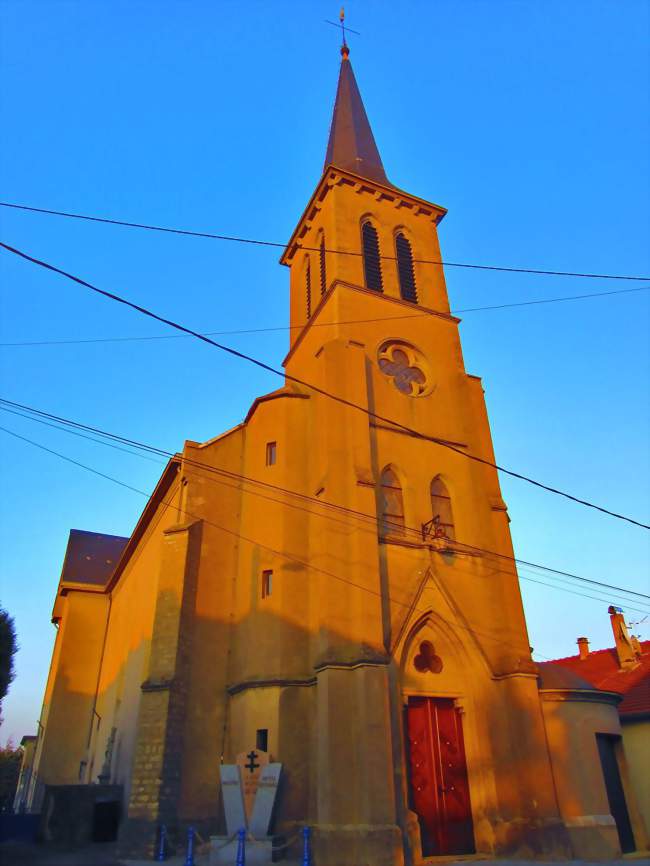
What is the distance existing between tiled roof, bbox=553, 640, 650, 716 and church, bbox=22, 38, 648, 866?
503 centimetres

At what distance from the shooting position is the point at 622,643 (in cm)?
2767

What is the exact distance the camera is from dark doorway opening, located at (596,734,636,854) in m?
17.9

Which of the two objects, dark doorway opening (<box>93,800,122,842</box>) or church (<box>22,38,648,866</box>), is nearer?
church (<box>22,38,648,866</box>)

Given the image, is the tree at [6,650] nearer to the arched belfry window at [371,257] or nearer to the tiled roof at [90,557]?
the tiled roof at [90,557]

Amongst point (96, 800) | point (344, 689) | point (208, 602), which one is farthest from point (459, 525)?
point (96, 800)

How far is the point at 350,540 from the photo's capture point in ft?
59.1

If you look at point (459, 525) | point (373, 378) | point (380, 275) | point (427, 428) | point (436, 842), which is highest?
point (380, 275)

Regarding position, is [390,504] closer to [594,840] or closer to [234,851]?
[234,851]

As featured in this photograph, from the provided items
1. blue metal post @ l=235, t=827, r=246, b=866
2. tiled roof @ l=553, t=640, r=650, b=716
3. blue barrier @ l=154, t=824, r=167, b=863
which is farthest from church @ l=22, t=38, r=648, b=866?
tiled roof @ l=553, t=640, r=650, b=716

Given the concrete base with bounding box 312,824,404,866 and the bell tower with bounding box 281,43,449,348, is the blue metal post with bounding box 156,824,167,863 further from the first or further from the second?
the bell tower with bounding box 281,43,449,348

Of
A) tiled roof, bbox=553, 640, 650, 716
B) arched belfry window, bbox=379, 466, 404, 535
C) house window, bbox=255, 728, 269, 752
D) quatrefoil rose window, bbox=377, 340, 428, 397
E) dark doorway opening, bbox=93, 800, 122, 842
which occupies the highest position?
quatrefoil rose window, bbox=377, 340, 428, 397

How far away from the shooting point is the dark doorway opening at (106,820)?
19.5 metres

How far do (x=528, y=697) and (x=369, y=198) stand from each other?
19.7 metres

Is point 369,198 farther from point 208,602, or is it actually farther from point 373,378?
point 208,602
